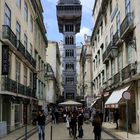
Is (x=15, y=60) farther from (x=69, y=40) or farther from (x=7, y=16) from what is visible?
(x=69, y=40)

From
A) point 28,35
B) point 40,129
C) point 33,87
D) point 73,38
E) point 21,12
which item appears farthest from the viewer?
point 73,38

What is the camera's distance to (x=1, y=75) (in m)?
29.6

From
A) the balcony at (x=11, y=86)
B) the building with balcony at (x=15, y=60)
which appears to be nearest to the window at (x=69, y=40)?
the building with balcony at (x=15, y=60)

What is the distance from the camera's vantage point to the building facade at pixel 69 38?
16888 cm

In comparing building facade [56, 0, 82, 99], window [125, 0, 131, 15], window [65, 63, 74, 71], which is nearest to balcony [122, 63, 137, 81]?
window [125, 0, 131, 15]

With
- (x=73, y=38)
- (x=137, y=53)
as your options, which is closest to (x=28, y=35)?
(x=137, y=53)

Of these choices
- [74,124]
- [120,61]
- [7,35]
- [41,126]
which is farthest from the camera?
[120,61]

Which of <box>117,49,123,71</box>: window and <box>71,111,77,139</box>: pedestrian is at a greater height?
<box>117,49,123,71</box>: window

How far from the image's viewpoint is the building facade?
168875 millimetres

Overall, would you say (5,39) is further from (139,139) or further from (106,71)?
(106,71)

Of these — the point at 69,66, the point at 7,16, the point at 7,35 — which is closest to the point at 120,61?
the point at 7,16

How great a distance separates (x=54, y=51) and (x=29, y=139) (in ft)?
275

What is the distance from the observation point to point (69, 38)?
Result: 17800 centimetres

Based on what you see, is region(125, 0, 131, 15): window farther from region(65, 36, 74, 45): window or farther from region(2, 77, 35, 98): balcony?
region(65, 36, 74, 45): window
